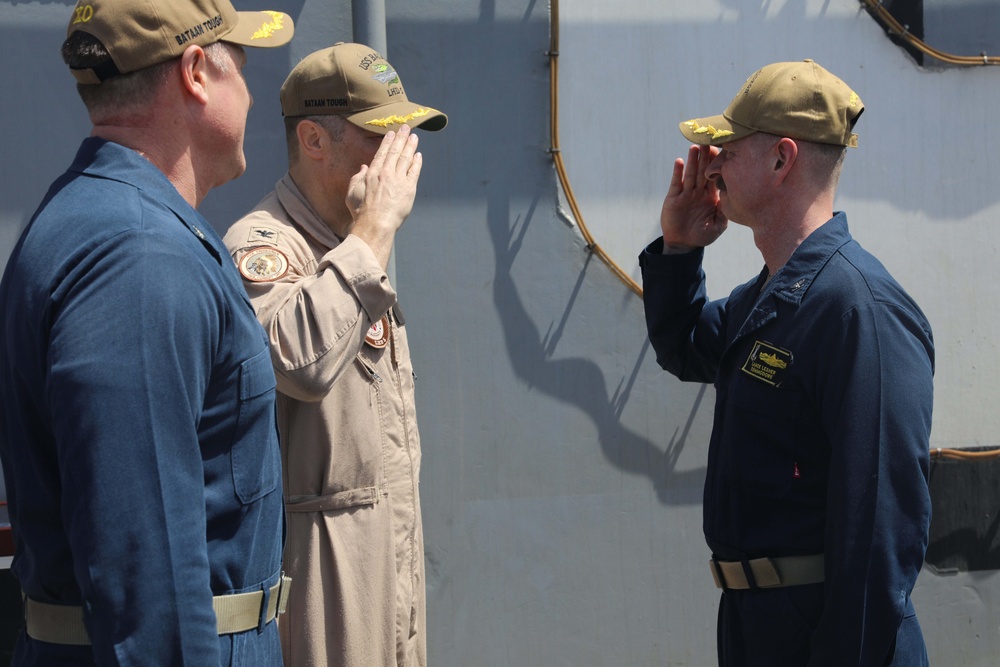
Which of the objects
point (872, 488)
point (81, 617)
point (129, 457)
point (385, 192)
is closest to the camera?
point (129, 457)

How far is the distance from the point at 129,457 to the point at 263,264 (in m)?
0.80

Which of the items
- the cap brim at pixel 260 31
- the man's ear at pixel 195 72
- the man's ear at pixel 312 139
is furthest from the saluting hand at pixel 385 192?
the man's ear at pixel 195 72

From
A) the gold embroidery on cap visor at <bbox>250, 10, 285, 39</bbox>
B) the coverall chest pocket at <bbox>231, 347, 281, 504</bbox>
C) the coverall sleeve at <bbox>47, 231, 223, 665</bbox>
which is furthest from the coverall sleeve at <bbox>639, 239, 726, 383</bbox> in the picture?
the coverall sleeve at <bbox>47, 231, 223, 665</bbox>

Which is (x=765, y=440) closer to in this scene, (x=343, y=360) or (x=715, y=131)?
(x=715, y=131)

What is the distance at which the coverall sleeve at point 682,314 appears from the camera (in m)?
2.39

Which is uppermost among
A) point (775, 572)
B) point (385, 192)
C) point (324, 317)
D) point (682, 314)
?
point (385, 192)

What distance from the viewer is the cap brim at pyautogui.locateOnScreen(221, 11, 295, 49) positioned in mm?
1513

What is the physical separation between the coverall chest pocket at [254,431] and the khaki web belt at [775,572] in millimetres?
940

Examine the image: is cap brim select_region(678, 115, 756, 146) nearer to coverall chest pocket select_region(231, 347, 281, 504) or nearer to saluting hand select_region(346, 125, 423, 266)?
saluting hand select_region(346, 125, 423, 266)

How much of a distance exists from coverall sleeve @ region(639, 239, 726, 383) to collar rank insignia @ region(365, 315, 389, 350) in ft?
2.11

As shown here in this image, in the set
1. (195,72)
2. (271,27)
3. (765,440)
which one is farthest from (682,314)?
(195,72)

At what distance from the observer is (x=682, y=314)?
7.91 ft

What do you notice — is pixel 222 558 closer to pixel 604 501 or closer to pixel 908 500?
pixel 908 500

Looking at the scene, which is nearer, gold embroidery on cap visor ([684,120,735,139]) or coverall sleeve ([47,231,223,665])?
coverall sleeve ([47,231,223,665])
